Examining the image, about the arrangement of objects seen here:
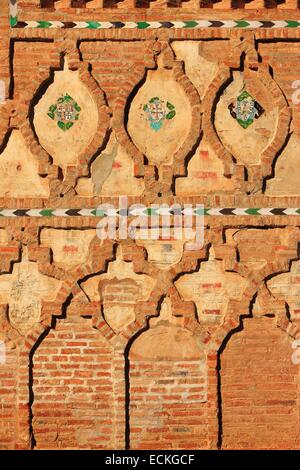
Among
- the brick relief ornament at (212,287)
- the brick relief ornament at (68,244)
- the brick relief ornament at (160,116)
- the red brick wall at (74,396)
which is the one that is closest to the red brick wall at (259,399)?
the brick relief ornament at (212,287)

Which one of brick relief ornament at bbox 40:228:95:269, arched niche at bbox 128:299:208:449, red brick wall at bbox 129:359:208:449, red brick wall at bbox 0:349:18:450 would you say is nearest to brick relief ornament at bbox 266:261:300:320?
arched niche at bbox 128:299:208:449

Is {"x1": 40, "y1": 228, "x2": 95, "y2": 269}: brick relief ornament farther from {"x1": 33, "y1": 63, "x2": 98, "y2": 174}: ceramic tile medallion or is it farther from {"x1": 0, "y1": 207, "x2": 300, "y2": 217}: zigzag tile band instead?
{"x1": 33, "y1": 63, "x2": 98, "y2": 174}: ceramic tile medallion

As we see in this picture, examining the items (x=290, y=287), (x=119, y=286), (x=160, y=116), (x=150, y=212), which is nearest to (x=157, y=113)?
(x=160, y=116)

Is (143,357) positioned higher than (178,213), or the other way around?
(178,213)

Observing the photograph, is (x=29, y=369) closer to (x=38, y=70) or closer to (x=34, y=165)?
(x=34, y=165)

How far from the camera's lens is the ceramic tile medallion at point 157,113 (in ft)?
32.0

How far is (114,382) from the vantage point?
30.7 feet

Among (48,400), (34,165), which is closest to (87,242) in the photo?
(34,165)

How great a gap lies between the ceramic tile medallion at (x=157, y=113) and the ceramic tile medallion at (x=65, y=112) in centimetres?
76

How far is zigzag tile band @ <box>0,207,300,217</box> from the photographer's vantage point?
376 inches

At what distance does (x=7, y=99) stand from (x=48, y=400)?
3221mm

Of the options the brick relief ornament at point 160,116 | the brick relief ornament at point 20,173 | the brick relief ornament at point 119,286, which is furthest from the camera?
the brick relief ornament at point 160,116

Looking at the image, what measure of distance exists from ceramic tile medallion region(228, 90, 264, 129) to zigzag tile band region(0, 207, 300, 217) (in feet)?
3.09

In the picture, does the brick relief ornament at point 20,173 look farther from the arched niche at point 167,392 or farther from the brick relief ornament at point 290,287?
the brick relief ornament at point 290,287
